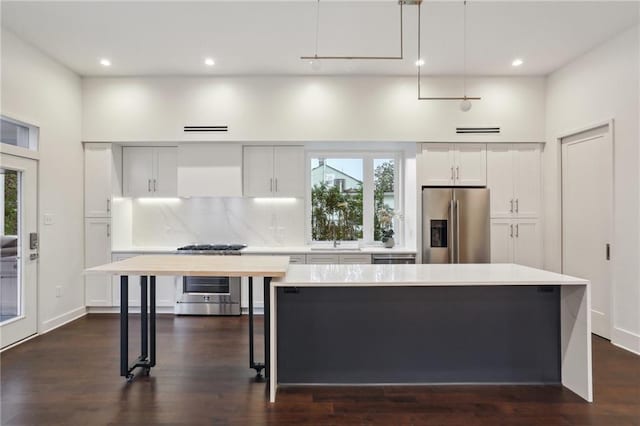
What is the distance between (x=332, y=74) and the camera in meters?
4.61

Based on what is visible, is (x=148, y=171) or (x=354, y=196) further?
(x=354, y=196)

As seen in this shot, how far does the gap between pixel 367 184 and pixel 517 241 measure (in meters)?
2.12

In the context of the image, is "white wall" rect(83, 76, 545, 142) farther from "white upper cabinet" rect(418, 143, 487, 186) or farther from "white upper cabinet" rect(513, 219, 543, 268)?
"white upper cabinet" rect(513, 219, 543, 268)

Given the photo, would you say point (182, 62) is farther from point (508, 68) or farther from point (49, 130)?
point (508, 68)

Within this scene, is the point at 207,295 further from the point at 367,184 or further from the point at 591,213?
the point at 591,213

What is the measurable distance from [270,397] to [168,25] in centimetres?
337

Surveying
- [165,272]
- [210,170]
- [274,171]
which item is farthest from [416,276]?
[210,170]

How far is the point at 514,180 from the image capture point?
15.3 feet

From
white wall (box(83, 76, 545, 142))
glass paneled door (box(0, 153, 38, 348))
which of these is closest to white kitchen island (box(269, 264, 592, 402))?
white wall (box(83, 76, 545, 142))

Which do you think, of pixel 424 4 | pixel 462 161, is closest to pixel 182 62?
pixel 424 4

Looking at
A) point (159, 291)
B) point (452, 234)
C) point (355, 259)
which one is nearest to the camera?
point (452, 234)

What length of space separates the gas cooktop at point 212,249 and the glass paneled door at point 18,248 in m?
1.52

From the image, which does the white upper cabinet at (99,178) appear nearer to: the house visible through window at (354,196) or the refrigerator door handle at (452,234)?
the house visible through window at (354,196)

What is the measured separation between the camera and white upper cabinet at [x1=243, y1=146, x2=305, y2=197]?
16.1 feet
